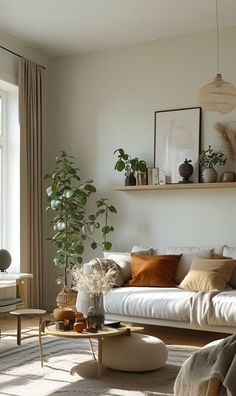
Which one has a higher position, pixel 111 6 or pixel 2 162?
pixel 111 6

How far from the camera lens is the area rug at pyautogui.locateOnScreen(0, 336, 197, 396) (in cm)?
364

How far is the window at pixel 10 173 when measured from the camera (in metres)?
6.82

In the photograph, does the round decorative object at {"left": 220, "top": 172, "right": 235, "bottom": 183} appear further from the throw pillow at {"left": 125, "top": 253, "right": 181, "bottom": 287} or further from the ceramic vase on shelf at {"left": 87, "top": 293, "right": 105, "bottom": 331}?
the ceramic vase on shelf at {"left": 87, "top": 293, "right": 105, "bottom": 331}

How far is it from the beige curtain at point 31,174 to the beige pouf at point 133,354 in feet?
9.70

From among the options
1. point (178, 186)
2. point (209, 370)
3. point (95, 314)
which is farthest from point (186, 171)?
point (209, 370)

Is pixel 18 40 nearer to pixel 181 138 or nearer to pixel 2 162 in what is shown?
pixel 2 162

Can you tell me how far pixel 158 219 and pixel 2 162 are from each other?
6.82ft

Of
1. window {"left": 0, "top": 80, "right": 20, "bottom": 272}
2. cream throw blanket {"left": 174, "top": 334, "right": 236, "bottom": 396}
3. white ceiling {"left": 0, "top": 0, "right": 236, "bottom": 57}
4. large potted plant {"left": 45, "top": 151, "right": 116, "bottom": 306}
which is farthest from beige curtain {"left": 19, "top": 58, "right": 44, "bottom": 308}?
cream throw blanket {"left": 174, "top": 334, "right": 236, "bottom": 396}

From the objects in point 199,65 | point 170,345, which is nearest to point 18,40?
point 199,65

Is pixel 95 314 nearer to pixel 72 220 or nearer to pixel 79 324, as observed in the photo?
pixel 79 324

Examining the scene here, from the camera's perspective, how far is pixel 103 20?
6051 millimetres

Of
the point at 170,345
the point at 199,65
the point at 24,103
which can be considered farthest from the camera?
the point at 24,103

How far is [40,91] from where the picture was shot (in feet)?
23.5

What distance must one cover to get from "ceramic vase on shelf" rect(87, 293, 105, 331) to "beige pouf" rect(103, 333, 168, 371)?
0.60 feet
